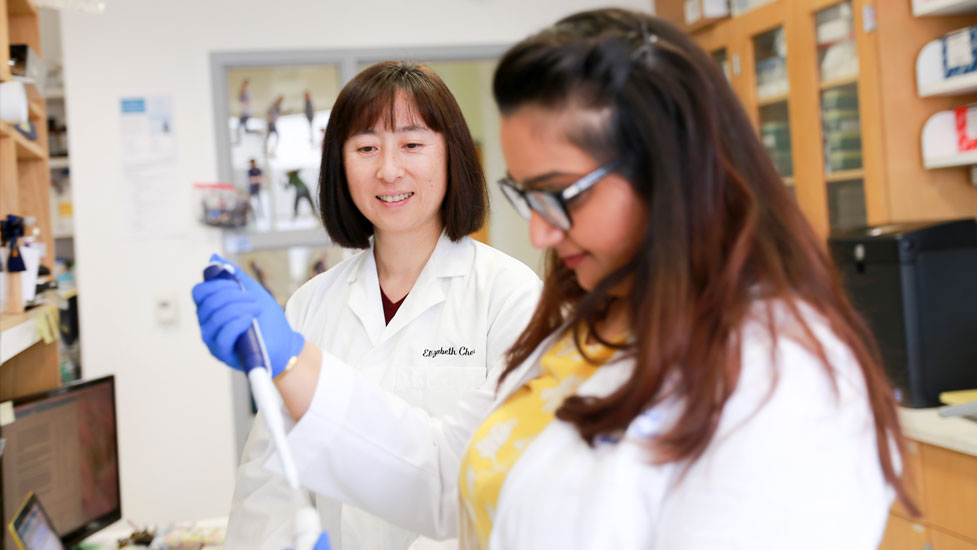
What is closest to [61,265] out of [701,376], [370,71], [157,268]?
[157,268]

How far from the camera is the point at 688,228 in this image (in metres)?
0.79

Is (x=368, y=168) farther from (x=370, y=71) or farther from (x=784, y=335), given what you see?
(x=784, y=335)

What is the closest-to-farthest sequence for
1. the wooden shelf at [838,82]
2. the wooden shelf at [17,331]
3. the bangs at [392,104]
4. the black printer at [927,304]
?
the wooden shelf at [17,331] < the bangs at [392,104] < the black printer at [927,304] < the wooden shelf at [838,82]

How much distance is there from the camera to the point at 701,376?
0.76 metres

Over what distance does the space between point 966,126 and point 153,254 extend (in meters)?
3.35

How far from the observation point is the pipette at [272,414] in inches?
36.6

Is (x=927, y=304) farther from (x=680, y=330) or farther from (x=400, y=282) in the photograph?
(x=680, y=330)

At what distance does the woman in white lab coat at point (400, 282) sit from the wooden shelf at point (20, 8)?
1.03 metres

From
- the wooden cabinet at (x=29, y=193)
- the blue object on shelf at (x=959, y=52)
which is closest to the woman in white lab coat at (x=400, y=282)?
the wooden cabinet at (x=29, y=193)

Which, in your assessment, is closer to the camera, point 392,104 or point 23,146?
point 392,104

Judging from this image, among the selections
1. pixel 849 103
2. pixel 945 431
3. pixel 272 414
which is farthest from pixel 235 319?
pixel 849 103

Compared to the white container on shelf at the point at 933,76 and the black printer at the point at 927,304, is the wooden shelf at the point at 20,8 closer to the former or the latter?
the black printer at the point at 927,304

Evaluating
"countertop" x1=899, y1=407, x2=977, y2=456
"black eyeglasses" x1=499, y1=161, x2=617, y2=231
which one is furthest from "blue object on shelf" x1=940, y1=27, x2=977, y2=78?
"black eyeglasses" x1=499, y1=161, x2=617, y2=231

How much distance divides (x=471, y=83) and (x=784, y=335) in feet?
19.7
